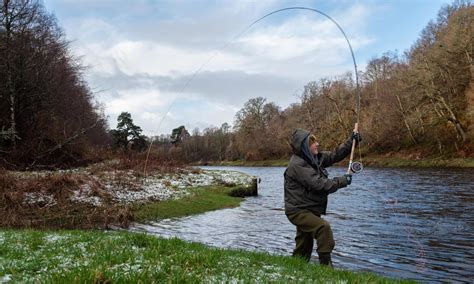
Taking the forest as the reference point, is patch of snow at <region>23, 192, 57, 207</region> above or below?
below

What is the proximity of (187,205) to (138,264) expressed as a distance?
1431cm

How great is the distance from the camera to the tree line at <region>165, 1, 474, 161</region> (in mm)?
58156

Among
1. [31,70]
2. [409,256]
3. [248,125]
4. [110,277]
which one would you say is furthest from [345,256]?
[248,125]

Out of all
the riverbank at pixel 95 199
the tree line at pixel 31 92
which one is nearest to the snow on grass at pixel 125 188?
the riverbank at pixel 95 199

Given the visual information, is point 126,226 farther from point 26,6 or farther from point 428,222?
point 26,6

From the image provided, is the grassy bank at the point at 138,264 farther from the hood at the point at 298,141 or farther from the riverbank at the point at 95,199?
the riverbank at the point at 95,199

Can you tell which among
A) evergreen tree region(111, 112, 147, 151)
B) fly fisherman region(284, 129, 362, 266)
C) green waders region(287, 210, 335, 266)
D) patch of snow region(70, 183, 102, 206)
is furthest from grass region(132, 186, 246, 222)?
evergreen tree region(111, 112, 147, 151)

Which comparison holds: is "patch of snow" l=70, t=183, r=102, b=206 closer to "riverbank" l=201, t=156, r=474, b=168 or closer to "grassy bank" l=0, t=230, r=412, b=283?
"grassy bank" l=0, t=230, r=412, b=283

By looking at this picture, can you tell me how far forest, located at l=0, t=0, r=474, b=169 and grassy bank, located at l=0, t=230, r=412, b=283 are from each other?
6.54 meters

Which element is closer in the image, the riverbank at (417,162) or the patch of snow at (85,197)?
the patch of snow at (85,197)

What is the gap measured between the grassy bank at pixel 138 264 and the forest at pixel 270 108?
6.54 m

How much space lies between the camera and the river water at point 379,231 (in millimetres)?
10938

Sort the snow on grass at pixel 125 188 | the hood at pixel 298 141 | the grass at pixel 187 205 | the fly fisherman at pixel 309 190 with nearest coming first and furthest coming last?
the fly fisherman at pixel 309 190
the hood at pixel 298 141
the snow on grass at pixel 125 188
the grass at pixel 187 205

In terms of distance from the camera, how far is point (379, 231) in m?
15.7
